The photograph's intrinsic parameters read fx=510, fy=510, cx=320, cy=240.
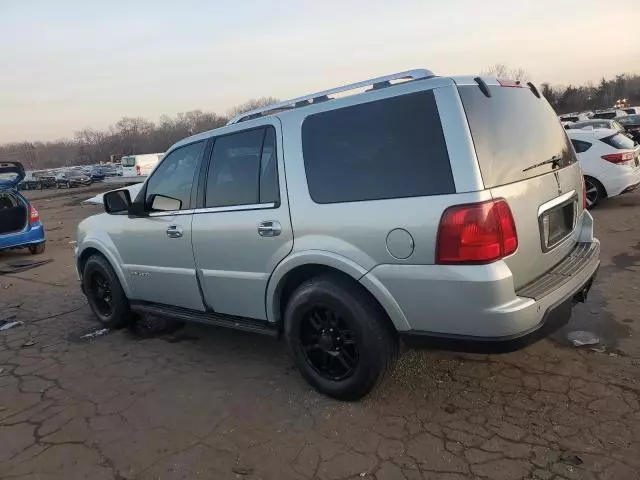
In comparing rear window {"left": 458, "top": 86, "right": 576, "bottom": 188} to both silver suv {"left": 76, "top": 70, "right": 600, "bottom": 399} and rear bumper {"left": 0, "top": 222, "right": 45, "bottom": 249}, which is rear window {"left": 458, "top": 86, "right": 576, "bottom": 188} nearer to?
silver suv {"left": 76, "top": 70, "right": 600, "bottom": 399}

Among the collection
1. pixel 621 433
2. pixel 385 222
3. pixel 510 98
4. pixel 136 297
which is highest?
pixel 510 98

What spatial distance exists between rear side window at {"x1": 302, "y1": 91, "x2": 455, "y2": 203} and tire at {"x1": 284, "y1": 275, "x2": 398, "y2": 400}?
1.90 feet

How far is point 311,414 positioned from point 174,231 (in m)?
1.86

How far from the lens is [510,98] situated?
3.13 m

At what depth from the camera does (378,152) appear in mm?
2959

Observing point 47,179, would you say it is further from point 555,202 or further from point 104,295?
point 555,202

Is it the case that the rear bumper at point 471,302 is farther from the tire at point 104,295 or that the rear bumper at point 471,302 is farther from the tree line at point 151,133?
the tree line at point 151,133

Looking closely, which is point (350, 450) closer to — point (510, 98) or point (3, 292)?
point (510, 98)

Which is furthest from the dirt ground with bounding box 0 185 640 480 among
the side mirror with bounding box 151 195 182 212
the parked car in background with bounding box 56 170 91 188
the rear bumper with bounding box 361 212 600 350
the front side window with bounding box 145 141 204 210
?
the parked car in background with bounding box 56 170 91 188

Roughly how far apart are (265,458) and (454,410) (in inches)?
46.7

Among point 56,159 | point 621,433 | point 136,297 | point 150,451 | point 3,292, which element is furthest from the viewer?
point 56,159

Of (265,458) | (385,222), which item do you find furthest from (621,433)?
(265,458)

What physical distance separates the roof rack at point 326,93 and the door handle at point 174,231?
3.09ft

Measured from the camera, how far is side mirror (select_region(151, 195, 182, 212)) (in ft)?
13.8
